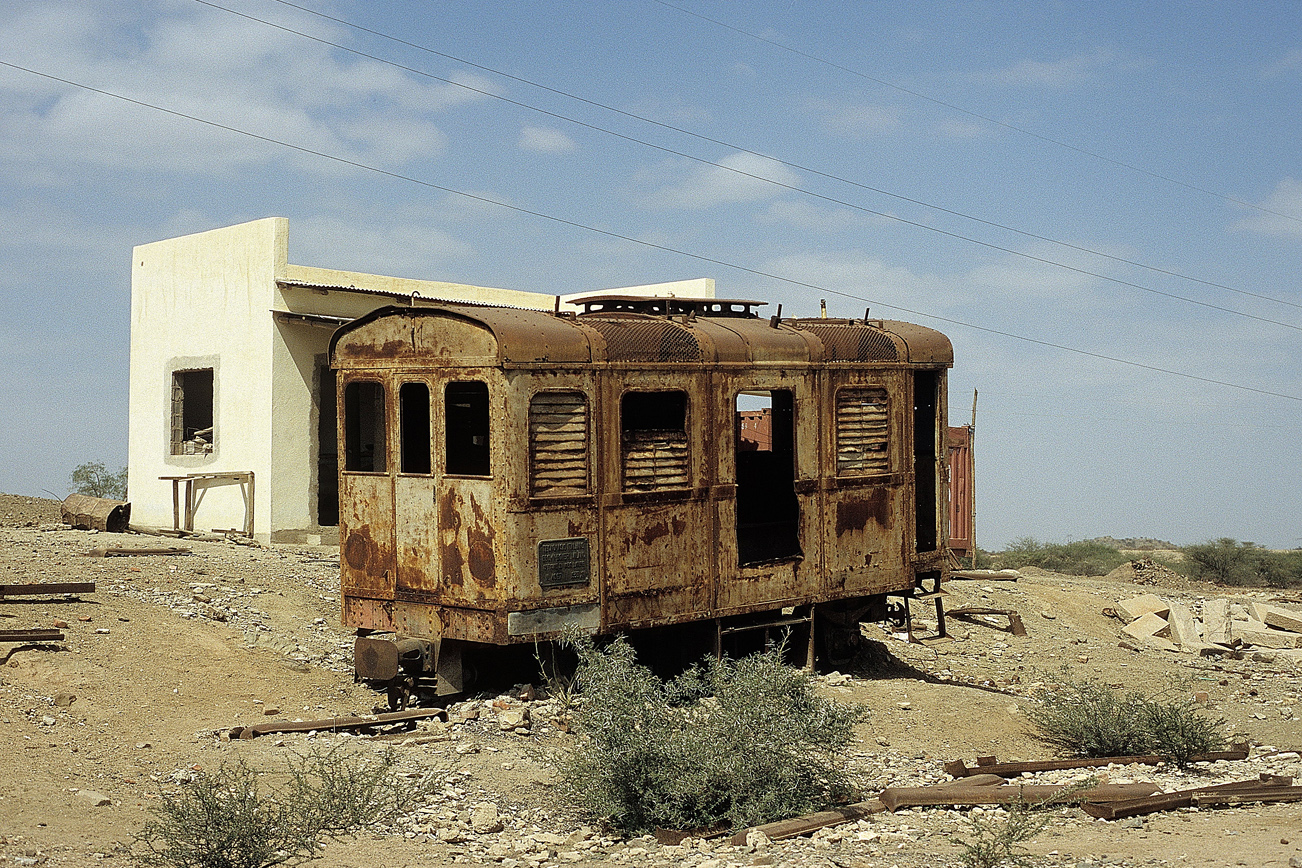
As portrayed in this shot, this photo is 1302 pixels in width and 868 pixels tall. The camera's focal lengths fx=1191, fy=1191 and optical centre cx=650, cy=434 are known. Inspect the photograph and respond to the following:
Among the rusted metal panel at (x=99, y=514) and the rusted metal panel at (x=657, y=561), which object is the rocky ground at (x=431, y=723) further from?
the rusted metal panel at (x=99, y=514)

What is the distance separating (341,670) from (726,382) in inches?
172

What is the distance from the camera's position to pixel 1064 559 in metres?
26.6

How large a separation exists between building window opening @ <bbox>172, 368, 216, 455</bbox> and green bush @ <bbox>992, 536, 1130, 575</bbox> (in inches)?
630

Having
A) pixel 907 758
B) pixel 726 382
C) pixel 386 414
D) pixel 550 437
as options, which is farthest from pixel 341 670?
pixel 907 758

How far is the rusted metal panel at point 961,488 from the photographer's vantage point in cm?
1975

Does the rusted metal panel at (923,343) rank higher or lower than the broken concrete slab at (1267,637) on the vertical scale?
higher

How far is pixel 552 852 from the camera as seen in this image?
635cm

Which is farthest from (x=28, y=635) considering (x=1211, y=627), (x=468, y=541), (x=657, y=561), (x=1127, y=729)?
(x=1211, y=627)

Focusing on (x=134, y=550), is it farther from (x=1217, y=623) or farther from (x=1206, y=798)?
(x=1217, y=623)

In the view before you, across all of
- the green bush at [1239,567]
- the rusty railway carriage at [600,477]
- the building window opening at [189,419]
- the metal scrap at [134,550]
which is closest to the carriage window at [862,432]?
Answer: the rusty railway carriage at [600,477]

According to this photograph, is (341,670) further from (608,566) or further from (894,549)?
(894,549)

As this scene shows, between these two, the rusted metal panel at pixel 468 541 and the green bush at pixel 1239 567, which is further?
the green bush at pixel 1239 567

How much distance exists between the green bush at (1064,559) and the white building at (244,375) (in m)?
14.4

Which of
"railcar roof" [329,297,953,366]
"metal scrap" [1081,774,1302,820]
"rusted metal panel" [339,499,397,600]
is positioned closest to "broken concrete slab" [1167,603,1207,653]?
"railcar roof" [329,297,953,366]
